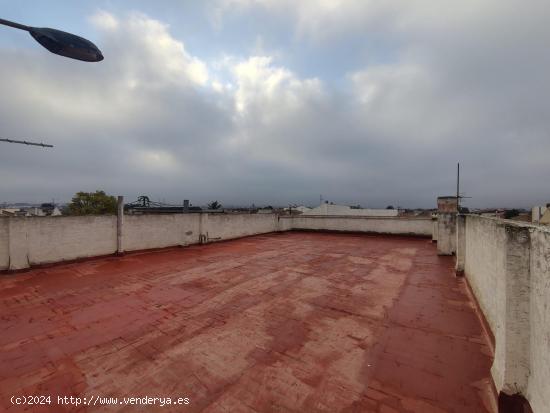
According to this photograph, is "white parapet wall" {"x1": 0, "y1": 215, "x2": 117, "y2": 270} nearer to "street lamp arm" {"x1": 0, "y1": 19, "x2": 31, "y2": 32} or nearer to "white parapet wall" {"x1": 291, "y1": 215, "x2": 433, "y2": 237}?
"street lamp arm" {"x1": 0, "y1": 19, "x2": 31, "y2": 32}

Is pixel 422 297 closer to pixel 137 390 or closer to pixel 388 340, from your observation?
pixel 388 340

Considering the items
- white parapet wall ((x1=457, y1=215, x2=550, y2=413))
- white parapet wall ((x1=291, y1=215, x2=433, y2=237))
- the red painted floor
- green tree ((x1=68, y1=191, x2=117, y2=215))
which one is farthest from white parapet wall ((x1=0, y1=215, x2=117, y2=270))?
green tree ((x1=68, y1=191, x2=117, y2=215))

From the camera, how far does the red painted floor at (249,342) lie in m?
2.68

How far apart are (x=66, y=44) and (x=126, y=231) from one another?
843 cm

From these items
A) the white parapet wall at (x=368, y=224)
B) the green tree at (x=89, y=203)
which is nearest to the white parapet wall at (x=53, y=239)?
the white parapet wall at (x=368, y=224)

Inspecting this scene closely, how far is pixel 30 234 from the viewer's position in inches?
304

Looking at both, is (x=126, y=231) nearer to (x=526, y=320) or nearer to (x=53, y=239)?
(x=53, y=239)

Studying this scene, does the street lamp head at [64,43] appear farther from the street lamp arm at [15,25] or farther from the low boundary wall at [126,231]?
the low boundary wall at [126,231]

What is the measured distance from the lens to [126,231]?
10.2m

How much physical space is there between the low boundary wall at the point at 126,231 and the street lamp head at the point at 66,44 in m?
6.90

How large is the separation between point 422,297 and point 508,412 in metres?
3.20

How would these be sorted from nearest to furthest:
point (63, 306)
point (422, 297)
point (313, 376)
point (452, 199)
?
point (313, 376)
point (63, 306)
point (422, 297)
point (452, 199)

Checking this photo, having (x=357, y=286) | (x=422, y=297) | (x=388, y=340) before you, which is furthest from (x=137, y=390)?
(x=422, y=297)

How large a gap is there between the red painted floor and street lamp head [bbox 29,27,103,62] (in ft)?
12.3
